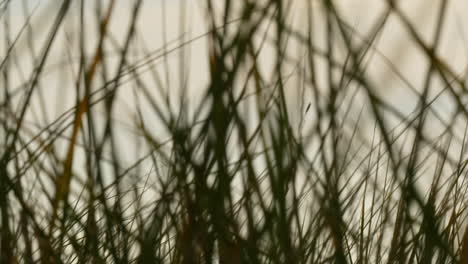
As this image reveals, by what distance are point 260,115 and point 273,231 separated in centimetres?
11

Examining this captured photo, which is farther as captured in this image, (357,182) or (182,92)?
(357,182)

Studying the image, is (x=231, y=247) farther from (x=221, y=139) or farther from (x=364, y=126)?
(x=364, y=126)

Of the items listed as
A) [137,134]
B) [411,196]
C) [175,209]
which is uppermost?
[137,134]

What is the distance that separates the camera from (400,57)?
0.85 metres

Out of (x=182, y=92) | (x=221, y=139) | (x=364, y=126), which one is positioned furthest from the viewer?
(x=364, y=126)

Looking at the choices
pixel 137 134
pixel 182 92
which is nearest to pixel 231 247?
pixel 182 92

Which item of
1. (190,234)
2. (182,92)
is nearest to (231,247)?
(190,234)

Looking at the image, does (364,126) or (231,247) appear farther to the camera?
(364,126)

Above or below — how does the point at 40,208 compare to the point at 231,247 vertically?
above

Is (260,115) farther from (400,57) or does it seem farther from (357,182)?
(357,182)

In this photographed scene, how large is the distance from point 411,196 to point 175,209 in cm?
24

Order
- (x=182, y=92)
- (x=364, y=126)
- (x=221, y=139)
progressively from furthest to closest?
(x=364, y=126) → (x=182, y=92) → (x=221, y=139)

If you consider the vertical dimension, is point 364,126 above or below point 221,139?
above

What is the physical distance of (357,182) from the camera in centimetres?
104
